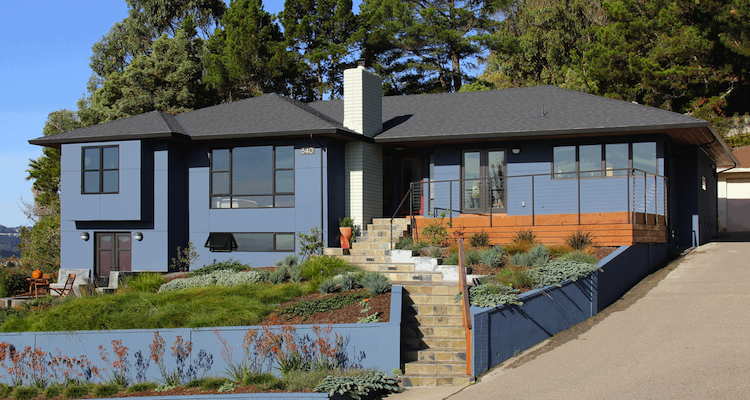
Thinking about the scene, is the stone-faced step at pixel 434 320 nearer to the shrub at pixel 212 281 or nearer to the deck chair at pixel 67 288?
the shrub at pixel 212 281

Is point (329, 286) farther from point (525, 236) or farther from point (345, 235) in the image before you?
point (525, 236)

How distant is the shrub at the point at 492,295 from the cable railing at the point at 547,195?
17.5ft

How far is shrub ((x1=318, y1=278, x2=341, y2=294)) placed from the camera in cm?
1211

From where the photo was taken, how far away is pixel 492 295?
999cm

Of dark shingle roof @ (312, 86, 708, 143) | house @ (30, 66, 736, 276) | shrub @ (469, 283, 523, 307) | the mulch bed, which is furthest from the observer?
house @ (30, 66, 736, 276)

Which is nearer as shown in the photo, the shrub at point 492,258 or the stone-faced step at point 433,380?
the stone-faced step at point 433,380

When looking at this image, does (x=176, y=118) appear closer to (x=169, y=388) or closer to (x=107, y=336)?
(x=107, y=336)

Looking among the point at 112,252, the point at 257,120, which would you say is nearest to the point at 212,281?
the point at 112,252

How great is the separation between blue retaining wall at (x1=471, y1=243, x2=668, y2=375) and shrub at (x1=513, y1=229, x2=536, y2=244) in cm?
201

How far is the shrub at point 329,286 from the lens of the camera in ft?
39.7

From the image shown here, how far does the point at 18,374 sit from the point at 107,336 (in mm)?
1629

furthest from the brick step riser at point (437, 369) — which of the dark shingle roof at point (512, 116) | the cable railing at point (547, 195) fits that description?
the dark shingle roof at point (512, 116)

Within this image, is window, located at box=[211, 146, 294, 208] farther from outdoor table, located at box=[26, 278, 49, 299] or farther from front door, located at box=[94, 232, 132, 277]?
outdoor table, located at box=[26, 278, 49, 299]

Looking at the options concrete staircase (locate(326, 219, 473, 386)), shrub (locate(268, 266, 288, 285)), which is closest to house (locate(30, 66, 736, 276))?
concrete staircase (locate(326, 219, 473, 386))
